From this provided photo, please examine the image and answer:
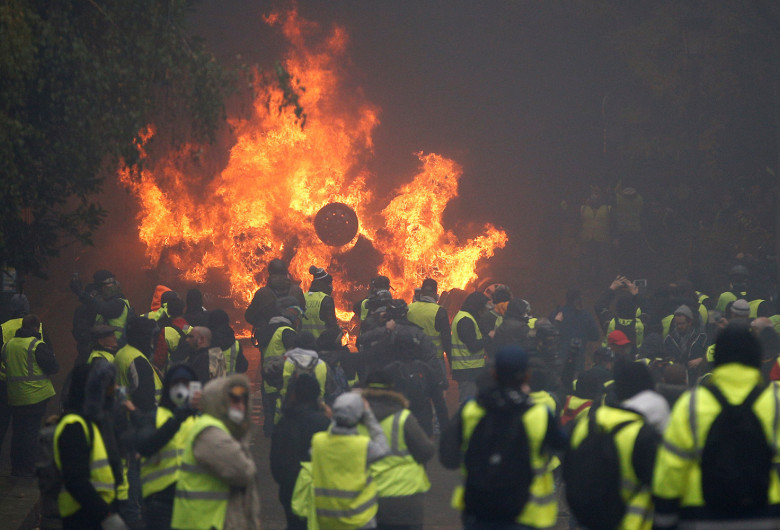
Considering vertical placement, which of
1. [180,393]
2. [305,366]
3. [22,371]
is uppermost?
[22,371]

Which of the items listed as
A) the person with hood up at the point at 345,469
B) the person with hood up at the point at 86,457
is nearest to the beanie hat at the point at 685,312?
the person with hood up at the point at 345,469

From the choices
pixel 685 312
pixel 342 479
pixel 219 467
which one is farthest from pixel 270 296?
pixel 219 467

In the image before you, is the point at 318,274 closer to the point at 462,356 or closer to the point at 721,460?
the point at 462,356

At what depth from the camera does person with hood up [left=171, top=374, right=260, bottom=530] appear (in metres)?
5.39

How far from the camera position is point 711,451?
15.1 ft

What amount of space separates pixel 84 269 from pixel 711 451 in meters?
21.2

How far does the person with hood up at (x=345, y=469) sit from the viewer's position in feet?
20.0

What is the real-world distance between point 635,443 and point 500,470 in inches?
30.1

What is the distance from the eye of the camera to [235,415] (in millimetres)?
5539

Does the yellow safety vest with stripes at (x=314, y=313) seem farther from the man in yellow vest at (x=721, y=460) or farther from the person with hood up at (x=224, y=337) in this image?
the man in yellow vest at (x=721, y=460)

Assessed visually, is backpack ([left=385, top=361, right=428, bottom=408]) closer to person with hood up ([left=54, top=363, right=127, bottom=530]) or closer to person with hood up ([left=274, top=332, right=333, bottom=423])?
person with hood up ([left=274, top=332, right=333, bottom=423])

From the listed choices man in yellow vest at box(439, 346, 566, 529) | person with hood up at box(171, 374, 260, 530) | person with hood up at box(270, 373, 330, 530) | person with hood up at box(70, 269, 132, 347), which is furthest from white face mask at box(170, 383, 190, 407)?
person with hood up at box(70, 269, 132, 347)

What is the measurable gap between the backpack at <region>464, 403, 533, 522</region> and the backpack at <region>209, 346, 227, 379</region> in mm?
5186

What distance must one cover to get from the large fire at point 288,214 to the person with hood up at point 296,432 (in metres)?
15.9
